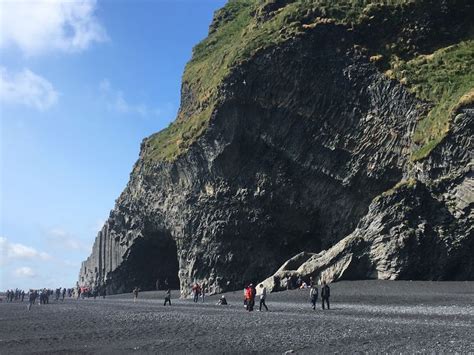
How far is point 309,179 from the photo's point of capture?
48469 mm

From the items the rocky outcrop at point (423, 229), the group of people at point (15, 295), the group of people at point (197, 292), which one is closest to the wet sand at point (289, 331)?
the rocky outcrop at point (423, 229)

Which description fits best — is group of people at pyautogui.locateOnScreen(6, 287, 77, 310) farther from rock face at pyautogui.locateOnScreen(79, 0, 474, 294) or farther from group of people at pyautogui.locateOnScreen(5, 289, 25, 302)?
rock face at pyautogui.locateOnScreen(79, 0, 474, 294)

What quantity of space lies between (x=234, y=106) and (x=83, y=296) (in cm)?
4054

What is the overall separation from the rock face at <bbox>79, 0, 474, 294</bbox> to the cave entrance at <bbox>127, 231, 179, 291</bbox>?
11384 mm

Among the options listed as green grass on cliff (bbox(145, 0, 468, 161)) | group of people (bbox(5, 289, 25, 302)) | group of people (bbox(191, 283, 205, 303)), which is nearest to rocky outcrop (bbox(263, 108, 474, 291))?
green grass on cliff (bbox(145, 0, 468, 161))

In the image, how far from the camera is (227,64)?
175ft

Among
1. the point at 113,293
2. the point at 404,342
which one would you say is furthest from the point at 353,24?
the point at 113,293

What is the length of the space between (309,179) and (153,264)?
32048 mm

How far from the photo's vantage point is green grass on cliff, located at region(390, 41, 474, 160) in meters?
39.7

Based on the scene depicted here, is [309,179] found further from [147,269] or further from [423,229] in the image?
[147,269]

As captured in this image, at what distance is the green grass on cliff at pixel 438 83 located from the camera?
130ft

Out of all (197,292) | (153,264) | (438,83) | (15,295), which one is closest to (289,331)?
(197,292)

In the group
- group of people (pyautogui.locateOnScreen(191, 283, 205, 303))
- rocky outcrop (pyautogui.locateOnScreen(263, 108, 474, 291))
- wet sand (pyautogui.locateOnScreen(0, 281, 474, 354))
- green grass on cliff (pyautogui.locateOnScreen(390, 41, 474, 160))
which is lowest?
wet sand (pyautogui.locateOnScreen(0, 281, 474, 354))

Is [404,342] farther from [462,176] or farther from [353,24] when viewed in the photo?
[353,24]
